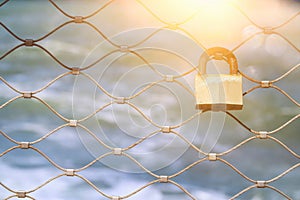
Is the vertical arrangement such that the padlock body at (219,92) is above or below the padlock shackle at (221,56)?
below

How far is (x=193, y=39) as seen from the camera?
1194 millimetres

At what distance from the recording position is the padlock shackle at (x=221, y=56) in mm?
1125

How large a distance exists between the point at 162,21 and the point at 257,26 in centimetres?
27

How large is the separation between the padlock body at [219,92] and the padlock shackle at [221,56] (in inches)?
1.7

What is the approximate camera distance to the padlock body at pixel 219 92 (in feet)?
3.46

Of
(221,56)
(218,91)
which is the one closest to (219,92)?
(218,91)

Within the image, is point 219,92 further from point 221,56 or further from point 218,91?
point 221,56

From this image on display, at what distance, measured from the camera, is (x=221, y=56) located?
1.14 m

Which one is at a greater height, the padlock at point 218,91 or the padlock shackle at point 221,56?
the padlock shackle at point 221,56

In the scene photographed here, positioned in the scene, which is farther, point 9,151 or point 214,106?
point 9,151

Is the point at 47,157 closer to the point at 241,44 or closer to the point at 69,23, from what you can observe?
the point at 69,23

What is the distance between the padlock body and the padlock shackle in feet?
0.14

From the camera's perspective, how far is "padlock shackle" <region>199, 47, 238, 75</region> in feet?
3.69

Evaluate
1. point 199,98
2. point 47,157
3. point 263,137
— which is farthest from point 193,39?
point 47,157
